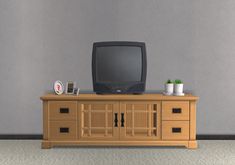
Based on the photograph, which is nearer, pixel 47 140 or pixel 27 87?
pixel 47 140

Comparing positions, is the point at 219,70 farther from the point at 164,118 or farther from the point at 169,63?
the point at 164,118

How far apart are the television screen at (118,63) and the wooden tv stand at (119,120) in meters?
0.27

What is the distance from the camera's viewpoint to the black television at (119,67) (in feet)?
16.4

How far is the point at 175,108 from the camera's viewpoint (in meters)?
4.90

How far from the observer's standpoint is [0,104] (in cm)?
541

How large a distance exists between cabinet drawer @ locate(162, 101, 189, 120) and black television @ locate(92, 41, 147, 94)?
36 cm

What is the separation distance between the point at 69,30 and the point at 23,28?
22.9 inches

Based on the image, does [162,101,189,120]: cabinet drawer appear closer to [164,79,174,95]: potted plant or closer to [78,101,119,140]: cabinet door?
[164,79,174,95]: potted plant

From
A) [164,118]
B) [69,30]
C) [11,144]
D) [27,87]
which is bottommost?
[11,144]

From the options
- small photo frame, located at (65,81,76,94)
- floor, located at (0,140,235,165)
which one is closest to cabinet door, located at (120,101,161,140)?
floor, located at (0,140,235,165)

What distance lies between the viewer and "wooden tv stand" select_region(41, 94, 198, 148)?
489cm

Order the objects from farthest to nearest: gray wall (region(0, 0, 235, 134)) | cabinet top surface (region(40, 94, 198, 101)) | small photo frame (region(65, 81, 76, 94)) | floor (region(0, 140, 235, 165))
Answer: gray wall (region(0, 0, 235, 134)) → small photo frame (region(65, 81, 76, 94)) → cabinet top surface (region(40, 94, 198, 101)) → floor (region(0, 140, 235, 165))

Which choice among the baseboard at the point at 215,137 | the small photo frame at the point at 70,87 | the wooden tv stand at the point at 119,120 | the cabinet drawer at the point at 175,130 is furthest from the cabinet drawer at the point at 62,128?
the baseboard at the point at 215,137

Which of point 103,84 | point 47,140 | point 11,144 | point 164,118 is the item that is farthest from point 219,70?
point 11,144
